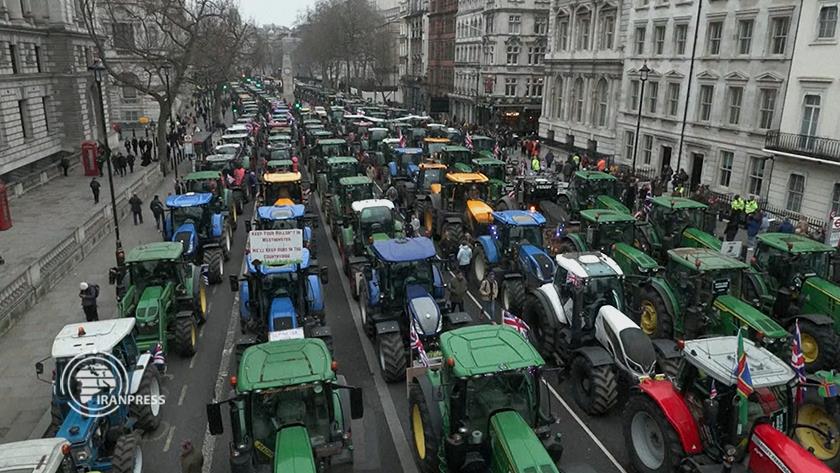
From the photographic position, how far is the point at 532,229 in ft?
51.8

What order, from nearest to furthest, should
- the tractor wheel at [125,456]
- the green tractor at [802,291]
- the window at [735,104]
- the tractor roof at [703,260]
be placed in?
the tractor wheel at [125,456], the green tractor at [802,291], the tractor roof at [703,260], the window at [735,104]

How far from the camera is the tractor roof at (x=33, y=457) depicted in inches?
254

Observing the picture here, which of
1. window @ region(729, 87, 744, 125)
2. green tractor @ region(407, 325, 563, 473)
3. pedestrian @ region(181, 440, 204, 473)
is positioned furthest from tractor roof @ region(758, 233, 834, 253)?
window @ region(729, 87, 744, 125)

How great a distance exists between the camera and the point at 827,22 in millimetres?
22484

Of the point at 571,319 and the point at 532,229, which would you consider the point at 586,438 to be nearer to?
the point at 571,319

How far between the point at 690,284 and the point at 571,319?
2.79m

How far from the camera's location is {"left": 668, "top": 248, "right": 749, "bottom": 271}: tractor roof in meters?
12.0

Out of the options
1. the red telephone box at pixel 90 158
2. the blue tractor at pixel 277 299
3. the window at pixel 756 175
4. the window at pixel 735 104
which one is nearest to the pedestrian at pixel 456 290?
the blue tractor at pixel 277 299

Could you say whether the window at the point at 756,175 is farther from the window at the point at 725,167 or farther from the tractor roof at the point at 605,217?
the tractor roof at the point at 605,217

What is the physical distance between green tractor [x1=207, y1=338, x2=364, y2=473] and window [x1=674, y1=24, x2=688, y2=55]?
29431 millimetres

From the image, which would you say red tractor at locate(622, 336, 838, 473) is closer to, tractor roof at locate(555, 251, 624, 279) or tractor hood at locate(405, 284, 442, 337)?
tractor roof at locate(555, 251, 624, 279)

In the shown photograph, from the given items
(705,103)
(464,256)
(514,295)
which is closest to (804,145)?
(705,103)

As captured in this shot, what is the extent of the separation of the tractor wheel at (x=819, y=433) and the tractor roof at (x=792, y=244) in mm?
5500

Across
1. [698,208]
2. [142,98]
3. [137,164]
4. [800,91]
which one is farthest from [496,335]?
[142,98]
